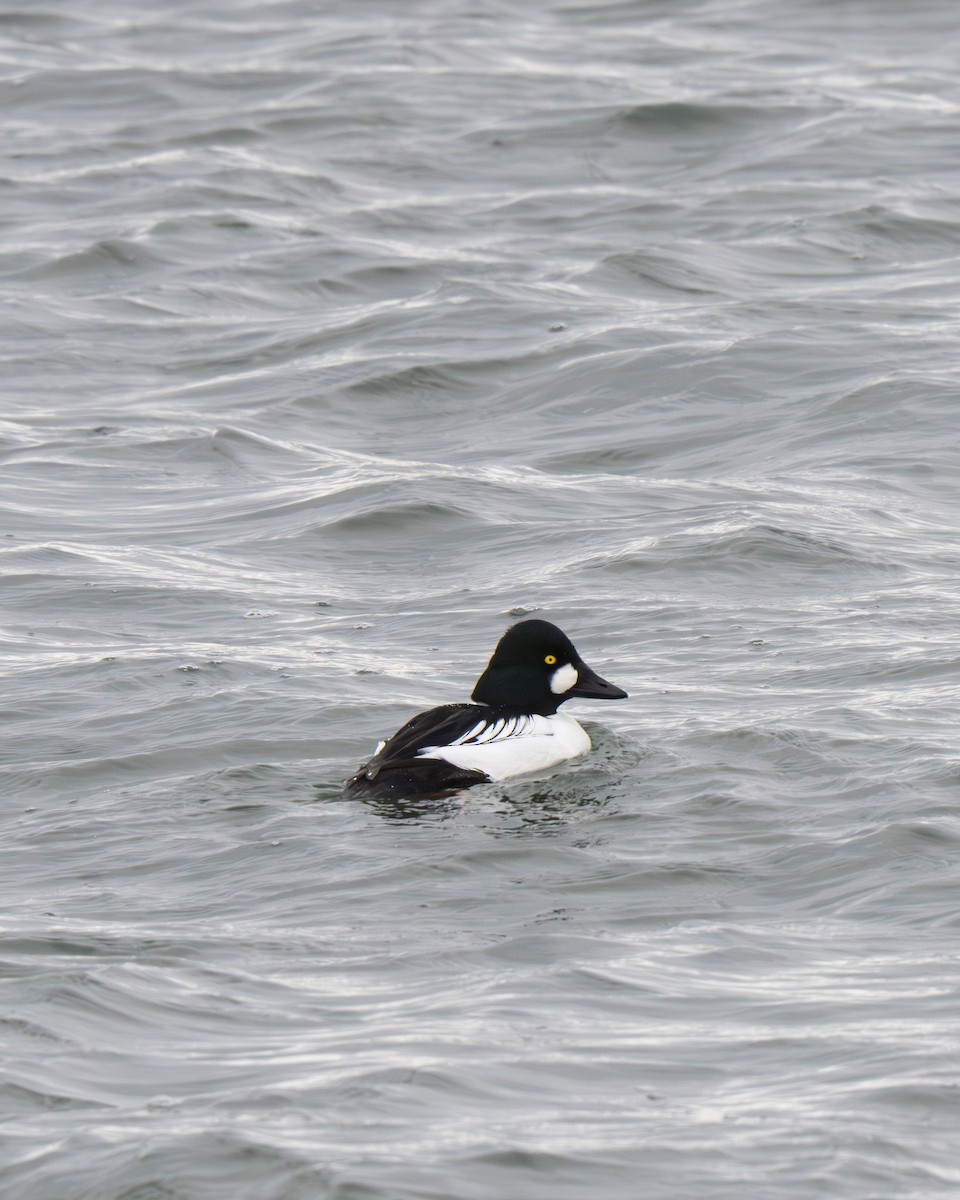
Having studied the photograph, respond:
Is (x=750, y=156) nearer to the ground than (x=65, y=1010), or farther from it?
farther from it

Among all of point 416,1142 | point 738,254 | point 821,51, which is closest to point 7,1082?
point 416,1142

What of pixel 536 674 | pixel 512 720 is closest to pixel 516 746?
pixel 512 720

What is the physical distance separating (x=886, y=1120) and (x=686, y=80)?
17.3m

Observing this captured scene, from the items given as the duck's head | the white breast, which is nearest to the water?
the white breast

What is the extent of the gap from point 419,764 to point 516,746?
0.77 metres

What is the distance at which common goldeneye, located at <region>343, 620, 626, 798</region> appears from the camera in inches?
336

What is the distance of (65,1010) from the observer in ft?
20.5

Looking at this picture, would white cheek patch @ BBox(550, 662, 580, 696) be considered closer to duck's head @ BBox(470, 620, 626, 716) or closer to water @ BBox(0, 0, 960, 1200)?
duck's head @ BBox(470, 620, 626, 716)

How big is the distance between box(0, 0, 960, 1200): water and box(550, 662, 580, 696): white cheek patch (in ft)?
0.99

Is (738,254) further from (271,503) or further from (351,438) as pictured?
(271,503)

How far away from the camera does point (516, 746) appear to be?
29.5ft

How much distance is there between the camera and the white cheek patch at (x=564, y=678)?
9.11 m

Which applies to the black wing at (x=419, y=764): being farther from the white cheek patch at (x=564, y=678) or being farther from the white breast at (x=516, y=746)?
the white cheek patch at (x=564, y=678)

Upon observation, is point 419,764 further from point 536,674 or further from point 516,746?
point 536,674
